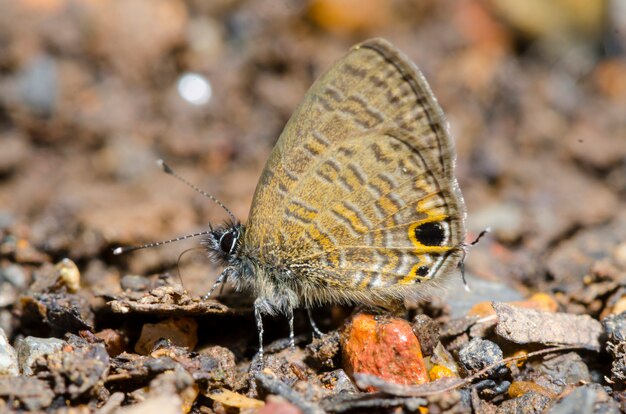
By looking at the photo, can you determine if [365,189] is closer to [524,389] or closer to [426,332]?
[426,332]

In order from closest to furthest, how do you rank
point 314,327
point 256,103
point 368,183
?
point 368,183
point 314,327
point 256,103

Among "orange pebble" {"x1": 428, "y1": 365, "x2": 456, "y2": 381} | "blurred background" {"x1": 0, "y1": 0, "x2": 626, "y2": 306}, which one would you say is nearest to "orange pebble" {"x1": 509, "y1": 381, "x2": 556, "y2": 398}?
"orange pebble" {"x1": 428, "y1": 365, "x2": 456, "y2": 381}

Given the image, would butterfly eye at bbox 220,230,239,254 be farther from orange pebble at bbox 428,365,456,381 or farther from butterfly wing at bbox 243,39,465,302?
orange pebble at bbox 428,365,456,381

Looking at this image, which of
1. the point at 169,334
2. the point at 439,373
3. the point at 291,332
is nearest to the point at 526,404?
the point at 439,373

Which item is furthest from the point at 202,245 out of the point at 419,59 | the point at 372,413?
the point at 419,59

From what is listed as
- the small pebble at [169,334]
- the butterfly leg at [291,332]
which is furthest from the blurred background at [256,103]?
the butterfly leg at [291,332]

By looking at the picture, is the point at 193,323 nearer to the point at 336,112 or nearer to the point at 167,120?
the point at 336,112
